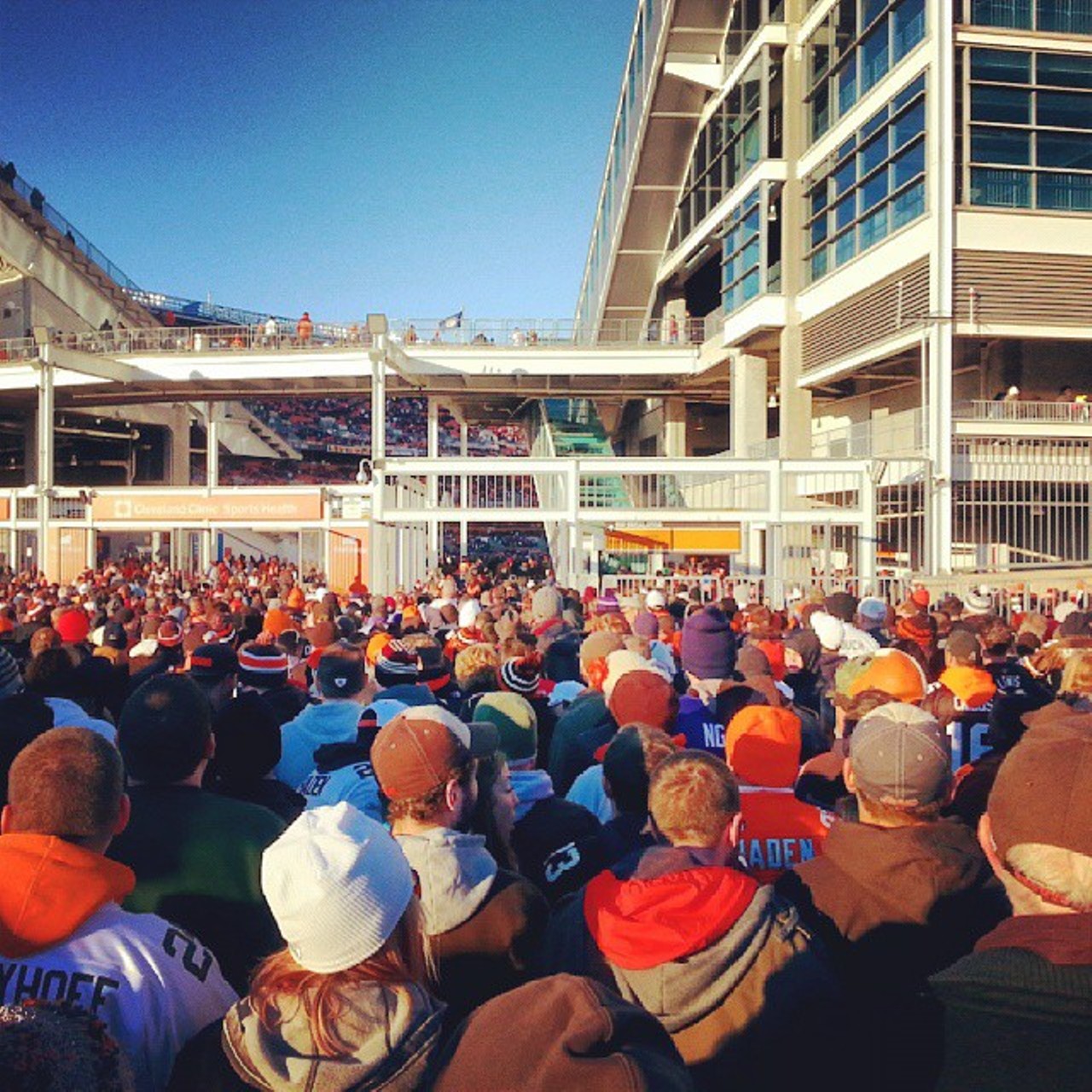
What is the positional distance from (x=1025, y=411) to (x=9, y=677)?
24555 mm

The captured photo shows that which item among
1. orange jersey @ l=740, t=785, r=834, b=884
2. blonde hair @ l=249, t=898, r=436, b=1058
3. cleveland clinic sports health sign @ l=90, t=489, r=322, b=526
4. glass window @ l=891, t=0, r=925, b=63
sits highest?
glass window @ l=891, t=0, r=925, b=63

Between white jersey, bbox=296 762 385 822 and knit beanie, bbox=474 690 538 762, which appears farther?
knit beanie, bbox=474 690 538 762

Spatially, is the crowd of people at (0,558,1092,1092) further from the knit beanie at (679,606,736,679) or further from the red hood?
the knit beanie at (679,606,736,679)

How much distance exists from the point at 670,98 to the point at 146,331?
17.7 meters

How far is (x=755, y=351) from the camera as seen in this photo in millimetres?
28547

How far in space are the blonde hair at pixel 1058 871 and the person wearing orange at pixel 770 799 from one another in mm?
1355

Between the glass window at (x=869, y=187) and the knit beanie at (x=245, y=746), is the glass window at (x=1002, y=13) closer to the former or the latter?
the glass window at (x=869, y=187)

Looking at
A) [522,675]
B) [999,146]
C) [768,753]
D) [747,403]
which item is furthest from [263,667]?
[747,403]

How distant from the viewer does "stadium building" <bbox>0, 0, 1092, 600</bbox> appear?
20.3m

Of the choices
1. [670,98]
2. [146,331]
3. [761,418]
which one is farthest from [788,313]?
[146,331]

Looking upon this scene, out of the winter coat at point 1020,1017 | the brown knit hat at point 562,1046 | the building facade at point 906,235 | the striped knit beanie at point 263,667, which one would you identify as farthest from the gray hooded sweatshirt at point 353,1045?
the building facade at point 906,235

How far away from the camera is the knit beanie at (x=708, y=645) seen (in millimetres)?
6965

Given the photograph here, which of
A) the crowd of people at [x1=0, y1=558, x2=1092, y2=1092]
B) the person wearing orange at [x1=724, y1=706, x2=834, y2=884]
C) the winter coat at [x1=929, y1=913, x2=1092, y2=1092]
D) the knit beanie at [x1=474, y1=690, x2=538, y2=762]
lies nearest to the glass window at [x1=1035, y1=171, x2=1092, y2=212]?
the crowd of people at [x1=0, y1=558, x2=1092, y2=1092]

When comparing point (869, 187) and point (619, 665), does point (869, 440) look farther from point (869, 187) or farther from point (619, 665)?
point (619, 665)
